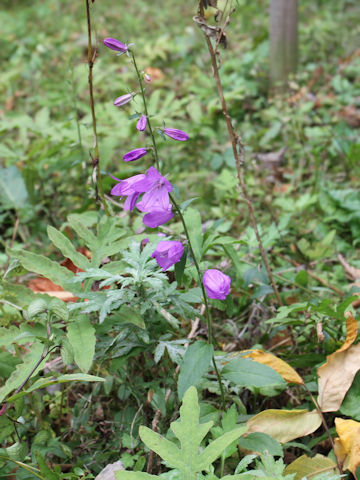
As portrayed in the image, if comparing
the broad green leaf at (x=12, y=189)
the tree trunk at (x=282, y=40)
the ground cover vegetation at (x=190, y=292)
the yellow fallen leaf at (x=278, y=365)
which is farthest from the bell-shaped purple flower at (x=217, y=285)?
the tree trunk at (x=282, y=40)

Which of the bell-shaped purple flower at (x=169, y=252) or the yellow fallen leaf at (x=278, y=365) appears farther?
the yellow fallen leaf at (x=278, y=365)

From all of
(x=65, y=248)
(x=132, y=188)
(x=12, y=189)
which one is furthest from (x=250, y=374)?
(x=12, y=189)

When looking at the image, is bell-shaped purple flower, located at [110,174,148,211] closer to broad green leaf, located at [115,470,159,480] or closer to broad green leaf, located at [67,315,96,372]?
broad green leaf, located at [67,315,96,372]

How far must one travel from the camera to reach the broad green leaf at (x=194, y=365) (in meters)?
1.41

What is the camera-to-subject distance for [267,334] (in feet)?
6.85

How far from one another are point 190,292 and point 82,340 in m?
0.40

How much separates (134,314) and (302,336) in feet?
2.85

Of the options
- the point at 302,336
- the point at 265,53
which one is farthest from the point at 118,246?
the point at 265,53

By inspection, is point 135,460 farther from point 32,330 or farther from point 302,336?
point 302,336

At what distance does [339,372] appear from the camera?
5.74ft

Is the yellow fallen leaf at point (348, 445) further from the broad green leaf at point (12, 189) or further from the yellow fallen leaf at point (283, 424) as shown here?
the broad green leaf at point (12, 189)

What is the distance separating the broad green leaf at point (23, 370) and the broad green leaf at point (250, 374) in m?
0.62

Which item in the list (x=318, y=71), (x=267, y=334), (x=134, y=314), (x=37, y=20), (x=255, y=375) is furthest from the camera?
(x=37, y=20)

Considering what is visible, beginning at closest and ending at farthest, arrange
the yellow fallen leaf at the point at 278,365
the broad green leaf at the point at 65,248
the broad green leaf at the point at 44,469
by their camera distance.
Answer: the broad green leaf at the point at 44,469
the yellow fallen leaf at the point at 278,365
the broad green leaf at the point at 65,248
